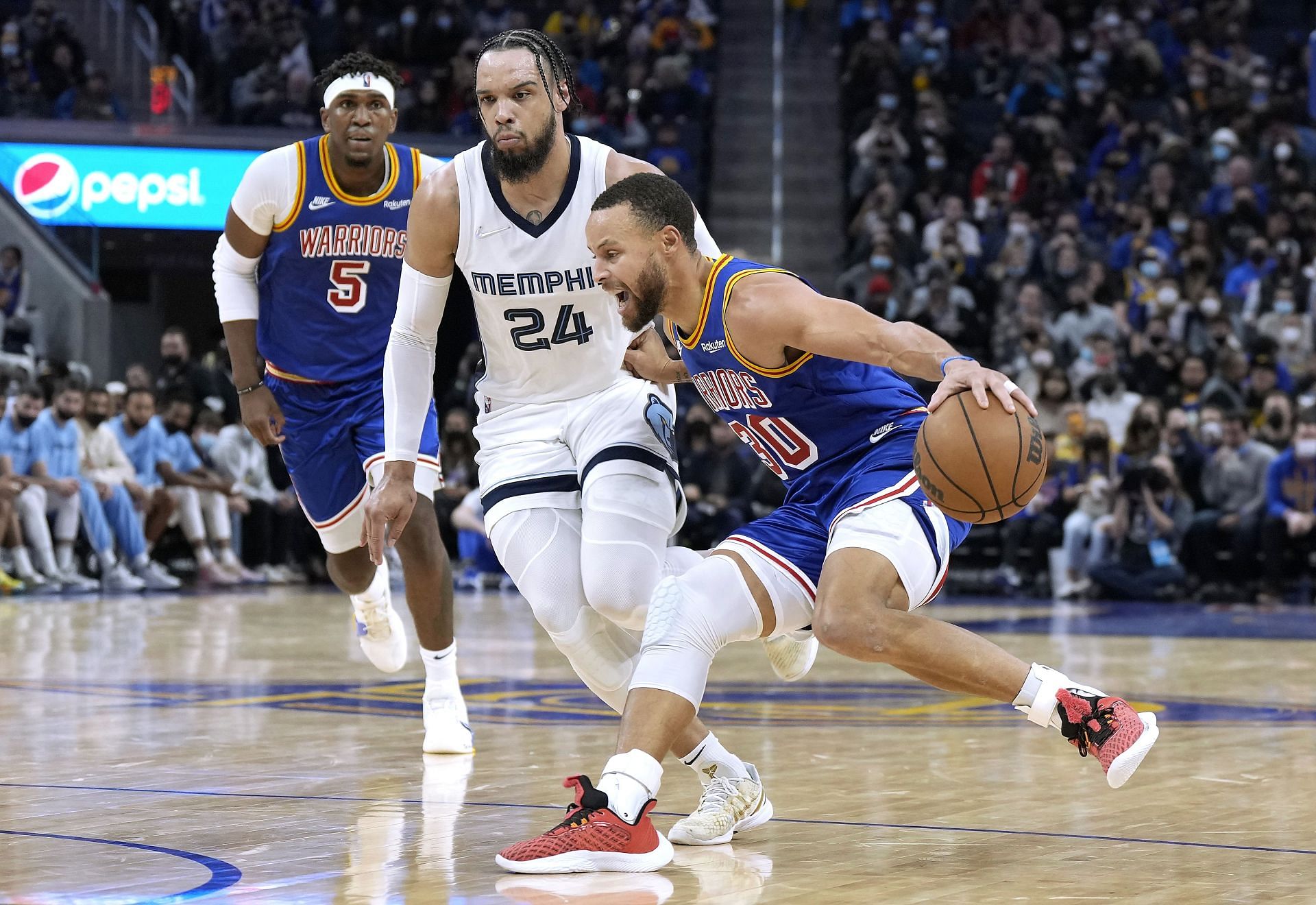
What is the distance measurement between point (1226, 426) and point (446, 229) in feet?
31.2

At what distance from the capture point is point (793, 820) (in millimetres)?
4316

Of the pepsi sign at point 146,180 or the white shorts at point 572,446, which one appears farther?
the pepsi sign at point 146,180

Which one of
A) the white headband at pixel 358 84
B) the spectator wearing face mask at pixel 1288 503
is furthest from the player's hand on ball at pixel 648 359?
the spectator wearing face mask at pixel 1288 503

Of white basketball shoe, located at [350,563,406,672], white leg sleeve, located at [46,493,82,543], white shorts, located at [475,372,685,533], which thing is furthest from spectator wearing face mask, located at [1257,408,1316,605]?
white shorts, located at [475,372,685,533]

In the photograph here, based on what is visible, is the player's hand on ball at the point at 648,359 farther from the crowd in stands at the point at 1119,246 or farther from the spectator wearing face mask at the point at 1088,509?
the spectator wearing face mask at the point at 1088,509

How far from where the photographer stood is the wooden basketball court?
3523 millimetres

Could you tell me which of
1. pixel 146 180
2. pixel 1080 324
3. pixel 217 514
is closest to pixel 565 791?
pixel 217 514

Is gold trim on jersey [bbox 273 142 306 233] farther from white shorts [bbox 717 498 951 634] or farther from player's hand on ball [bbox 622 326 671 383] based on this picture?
white shorts [bbox 717 498 951 634]

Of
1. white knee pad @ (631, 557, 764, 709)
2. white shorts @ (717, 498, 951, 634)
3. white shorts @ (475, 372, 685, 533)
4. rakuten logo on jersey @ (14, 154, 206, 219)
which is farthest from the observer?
Answer: rakuten logo on jersey @ (14, 154, 206, 219)

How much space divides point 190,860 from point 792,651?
181 cm

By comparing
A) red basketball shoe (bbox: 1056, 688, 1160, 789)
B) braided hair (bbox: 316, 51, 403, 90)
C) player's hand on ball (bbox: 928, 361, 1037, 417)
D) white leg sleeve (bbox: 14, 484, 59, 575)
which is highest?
braided hair (bbox: 316, 51, 403, 90)

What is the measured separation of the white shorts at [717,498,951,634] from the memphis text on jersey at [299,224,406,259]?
7.79 ft

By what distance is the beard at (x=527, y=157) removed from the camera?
15.4ft

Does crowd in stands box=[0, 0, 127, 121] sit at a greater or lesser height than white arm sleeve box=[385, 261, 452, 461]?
greater
